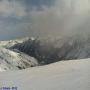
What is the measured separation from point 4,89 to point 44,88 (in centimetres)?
494

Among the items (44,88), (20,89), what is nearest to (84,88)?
(44,88)

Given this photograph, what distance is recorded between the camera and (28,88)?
34688 millimetres

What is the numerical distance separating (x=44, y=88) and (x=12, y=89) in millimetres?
4636

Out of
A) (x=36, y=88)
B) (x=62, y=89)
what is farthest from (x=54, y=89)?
(x=36, y=88)

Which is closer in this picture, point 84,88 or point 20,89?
point 84,88

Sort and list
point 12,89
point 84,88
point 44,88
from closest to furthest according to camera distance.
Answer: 1. point 84,88
2. point 12,89
3. point 44,88

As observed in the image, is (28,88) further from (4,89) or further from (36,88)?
(4,89)

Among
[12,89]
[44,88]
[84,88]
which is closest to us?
[84,88]

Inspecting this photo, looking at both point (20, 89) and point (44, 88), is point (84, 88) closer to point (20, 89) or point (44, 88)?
point (44, 88)

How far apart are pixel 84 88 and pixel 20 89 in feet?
28.6

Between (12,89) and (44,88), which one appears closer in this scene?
(12,89)

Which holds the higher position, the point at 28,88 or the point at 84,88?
the point at 84,88

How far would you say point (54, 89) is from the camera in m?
31.2

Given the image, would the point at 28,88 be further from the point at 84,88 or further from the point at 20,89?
the point at 84,88
